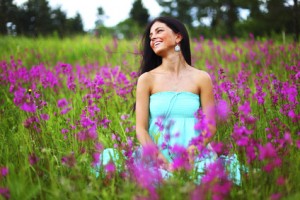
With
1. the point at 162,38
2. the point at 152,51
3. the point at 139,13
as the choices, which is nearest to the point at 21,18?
the point at 152,51

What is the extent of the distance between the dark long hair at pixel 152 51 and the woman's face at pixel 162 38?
0.16 ft

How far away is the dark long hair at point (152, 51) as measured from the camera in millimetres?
2914

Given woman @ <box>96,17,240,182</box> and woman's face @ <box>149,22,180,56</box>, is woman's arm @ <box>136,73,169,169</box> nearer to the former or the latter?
woman @ <box>96,17,240,182</box>

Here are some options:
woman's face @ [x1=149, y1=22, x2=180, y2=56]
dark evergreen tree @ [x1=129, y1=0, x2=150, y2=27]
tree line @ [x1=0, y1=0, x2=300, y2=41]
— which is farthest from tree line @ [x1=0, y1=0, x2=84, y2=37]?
dark evergreen tree @ [x1=129, y1=0, x2=150, y2=27]

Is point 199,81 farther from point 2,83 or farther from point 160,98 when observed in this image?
point 2,83

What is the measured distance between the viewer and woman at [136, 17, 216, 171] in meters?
2.64

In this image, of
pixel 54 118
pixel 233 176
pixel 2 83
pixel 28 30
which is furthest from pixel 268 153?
pixel 28 30

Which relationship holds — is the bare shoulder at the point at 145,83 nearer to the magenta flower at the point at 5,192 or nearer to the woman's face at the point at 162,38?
the woman's face at the point at 162,38

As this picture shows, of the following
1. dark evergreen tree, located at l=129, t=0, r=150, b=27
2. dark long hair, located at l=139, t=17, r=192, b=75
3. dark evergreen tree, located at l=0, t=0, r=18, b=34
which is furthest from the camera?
dark evergreen tree, located at l=129, t=0, r=150, b=27

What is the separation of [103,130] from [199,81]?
972mm

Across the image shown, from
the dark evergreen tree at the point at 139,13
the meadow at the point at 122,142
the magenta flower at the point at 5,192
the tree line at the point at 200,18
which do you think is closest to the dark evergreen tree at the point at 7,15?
the tree line at the point at 200,18

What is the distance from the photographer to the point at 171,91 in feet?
8.97

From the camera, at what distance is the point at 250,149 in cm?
157

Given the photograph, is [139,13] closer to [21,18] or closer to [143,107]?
[21,18]
